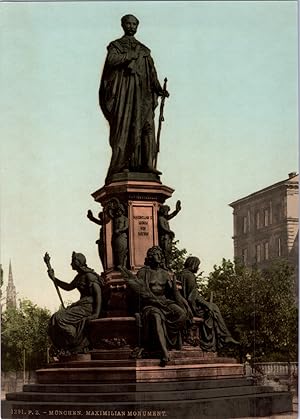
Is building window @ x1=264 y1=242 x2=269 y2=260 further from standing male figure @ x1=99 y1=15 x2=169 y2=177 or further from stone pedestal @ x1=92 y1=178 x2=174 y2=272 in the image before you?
standing male figure @ x1=99 y1=15 x2=169 y2=177

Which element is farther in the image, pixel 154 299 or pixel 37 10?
pixel 37 10

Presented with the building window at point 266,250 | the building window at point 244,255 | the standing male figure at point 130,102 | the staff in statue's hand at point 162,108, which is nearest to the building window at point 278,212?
the building window at point 266,250

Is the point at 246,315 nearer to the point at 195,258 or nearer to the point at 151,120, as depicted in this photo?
the point at 195,258

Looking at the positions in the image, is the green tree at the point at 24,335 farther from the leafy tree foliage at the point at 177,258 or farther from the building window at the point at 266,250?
the building window at the point at 266,250

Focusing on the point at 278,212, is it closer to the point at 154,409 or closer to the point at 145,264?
the point at 145,264

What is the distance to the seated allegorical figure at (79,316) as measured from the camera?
50.9 feet

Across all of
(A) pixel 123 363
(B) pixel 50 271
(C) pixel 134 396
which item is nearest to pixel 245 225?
(B) pixel 50 271

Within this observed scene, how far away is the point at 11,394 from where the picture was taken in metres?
14.8

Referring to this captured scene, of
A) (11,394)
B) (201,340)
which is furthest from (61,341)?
(201,340)

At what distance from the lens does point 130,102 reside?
55.5ft

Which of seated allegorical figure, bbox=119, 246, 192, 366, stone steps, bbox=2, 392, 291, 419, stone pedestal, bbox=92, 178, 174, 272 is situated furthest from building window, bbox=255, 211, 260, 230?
stone steps, bbox=2, 392, 291, 419

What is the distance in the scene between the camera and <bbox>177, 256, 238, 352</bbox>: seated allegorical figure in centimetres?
1641

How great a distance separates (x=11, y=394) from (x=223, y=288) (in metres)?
5.63

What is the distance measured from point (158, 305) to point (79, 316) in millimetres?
1583
